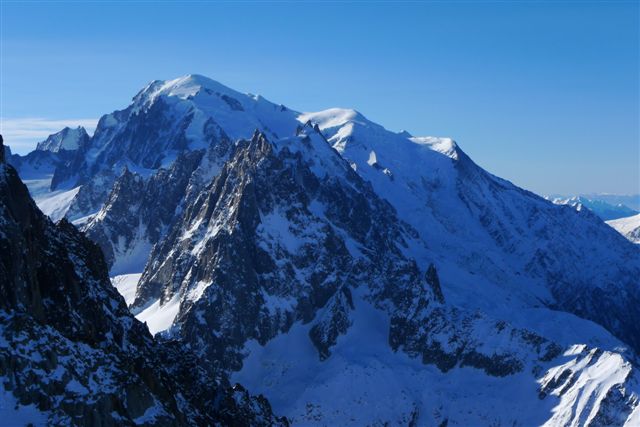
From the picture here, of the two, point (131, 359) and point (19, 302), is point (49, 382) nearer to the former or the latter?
point (19, 302)

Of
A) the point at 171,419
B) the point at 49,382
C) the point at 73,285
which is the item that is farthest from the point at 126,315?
the point at 49,382

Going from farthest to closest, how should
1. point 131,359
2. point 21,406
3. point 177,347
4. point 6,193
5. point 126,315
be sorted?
1. point 177,347
2. point 126,315
3. point 131,359
4. point 6,193
5. point 21,406

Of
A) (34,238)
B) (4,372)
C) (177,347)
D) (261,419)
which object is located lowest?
(261,419)

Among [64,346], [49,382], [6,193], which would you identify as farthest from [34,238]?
[49,382]

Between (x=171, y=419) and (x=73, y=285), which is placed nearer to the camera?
(x=171, y=419)

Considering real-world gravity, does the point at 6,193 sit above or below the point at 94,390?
above

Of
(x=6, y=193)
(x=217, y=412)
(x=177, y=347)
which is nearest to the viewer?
(x=6, y=193)
